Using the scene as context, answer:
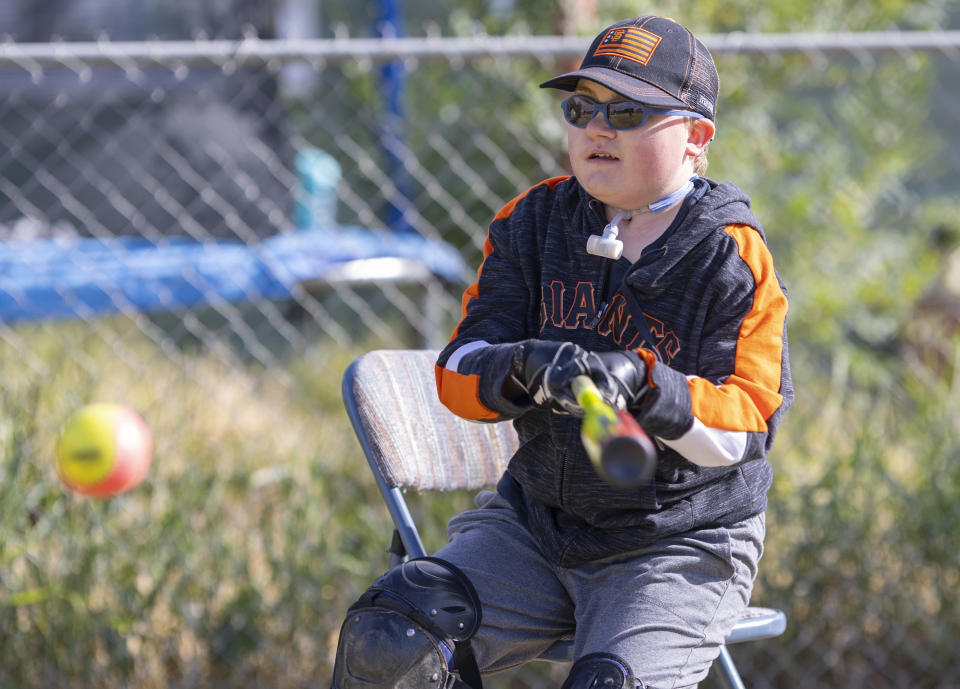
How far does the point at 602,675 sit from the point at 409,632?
276 millimetres

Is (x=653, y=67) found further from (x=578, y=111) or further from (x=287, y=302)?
(x=287, y=302)

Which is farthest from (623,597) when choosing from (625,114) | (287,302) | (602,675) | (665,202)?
(287,302)

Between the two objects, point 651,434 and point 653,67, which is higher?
point 653,67

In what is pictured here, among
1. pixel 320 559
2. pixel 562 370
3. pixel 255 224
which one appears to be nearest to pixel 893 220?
pixel 255 224

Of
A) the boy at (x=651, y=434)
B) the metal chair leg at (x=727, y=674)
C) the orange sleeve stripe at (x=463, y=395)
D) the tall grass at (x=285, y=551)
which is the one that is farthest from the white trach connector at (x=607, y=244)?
the tall grass at (x=285, y=551)

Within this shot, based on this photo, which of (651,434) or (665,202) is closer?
(651,434)

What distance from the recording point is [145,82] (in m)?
5.60

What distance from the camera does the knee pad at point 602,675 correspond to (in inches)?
58.4

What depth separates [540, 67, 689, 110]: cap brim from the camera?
1.55 meters

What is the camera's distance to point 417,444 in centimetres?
190

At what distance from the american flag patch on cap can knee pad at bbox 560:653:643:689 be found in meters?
0.85

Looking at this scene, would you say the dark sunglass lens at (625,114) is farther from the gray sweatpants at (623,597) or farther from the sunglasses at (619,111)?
the gray sweatpants at (623,597)

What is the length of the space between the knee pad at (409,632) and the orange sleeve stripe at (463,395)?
0.80ft

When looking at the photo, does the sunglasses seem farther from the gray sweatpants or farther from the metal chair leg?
the metal chair leg
